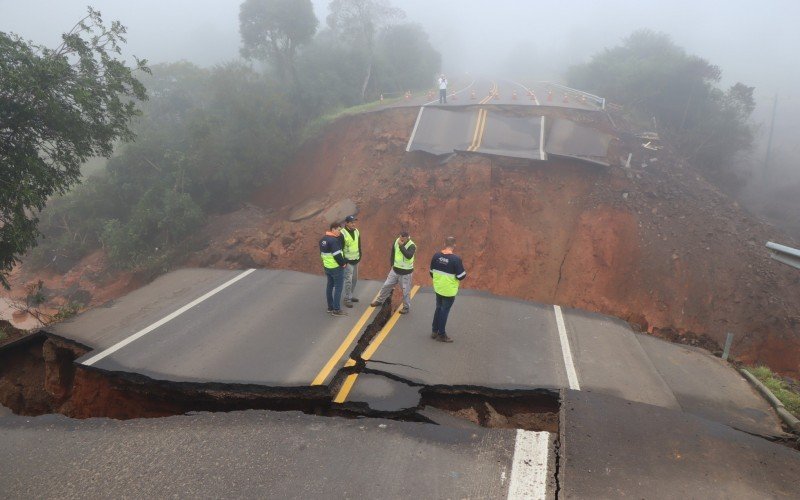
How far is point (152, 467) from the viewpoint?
4430 millimetres

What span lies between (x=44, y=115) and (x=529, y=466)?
34.9 feet

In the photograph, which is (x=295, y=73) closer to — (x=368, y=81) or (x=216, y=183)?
(x=368, y=81)

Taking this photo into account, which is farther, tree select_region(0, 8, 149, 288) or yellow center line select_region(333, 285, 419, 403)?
tree select_region(0, 8, 149, 288)

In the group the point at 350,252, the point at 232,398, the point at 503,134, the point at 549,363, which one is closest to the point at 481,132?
the point at 503,134

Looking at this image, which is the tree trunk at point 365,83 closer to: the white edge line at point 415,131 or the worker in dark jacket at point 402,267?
the white edge line at point 415,131

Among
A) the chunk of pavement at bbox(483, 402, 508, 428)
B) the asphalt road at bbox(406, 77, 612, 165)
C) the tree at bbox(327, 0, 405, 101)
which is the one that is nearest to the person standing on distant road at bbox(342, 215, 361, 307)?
the chunk of pavement at bbox(483, 402, 508, 428)

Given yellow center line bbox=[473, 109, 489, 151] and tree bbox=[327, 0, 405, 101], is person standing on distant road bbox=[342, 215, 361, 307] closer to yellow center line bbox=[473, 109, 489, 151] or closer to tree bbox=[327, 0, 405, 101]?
yellow center line bbox=[473, 109, 489, 151]

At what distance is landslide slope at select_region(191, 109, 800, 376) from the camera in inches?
468

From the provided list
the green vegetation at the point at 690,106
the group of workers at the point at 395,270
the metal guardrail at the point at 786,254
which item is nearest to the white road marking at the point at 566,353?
the group of workers at the point at 395,270

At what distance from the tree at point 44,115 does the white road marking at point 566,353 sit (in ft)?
31.4

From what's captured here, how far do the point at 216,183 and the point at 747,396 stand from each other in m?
17.4

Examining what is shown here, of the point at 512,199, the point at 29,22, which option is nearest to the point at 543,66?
the point at 512,199

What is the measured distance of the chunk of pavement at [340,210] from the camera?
14992 millimetres

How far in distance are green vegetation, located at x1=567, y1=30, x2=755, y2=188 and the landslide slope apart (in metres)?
6.38
